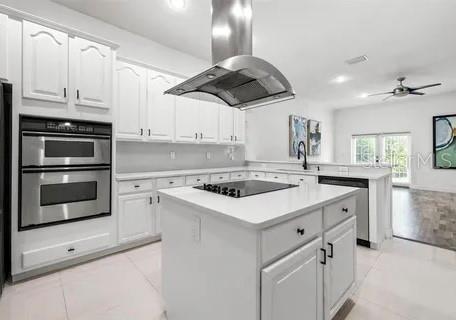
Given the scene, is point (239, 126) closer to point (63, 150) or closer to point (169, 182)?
point (169, 182)

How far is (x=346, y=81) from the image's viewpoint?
5461mm

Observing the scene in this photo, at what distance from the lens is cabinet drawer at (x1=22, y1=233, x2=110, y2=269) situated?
2018mm

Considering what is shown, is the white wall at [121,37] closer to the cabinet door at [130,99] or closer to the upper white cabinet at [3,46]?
the cabinet door at [130,99]

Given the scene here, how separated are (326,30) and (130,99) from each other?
2.90m

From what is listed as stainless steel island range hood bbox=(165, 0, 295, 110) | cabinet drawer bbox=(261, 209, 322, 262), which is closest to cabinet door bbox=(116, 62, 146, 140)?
stainless steel island range hood bbox=(165, 0, 295, 110)

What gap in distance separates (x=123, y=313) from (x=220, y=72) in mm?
1857

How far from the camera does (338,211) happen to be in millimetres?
1494

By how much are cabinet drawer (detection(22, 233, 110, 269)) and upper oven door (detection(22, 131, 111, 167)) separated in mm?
800

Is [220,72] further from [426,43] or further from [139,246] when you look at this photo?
[426,43]

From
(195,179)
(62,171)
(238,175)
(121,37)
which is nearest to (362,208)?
(238,175)

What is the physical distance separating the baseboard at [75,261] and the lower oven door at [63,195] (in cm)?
44

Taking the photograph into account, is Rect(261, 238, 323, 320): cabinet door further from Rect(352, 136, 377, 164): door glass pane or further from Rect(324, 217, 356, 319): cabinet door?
Rect(352, 136, 377, 164): door glass pane

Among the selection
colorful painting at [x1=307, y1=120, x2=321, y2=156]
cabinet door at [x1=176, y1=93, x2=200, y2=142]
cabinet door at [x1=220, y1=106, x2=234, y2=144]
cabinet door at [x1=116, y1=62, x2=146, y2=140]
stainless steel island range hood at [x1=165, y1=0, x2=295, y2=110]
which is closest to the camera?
stainless steel island range hood at [x1=165, y1=0, x2=295, y2=110]

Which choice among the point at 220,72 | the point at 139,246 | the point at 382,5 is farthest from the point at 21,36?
→ the point at 382,5
